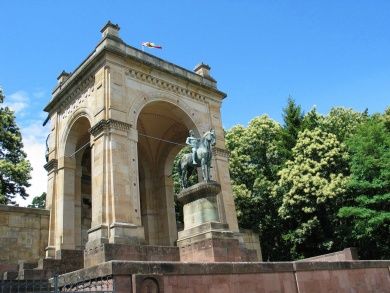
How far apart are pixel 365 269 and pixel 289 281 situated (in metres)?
3.85

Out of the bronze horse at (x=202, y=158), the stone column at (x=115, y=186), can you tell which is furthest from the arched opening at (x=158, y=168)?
the bronze horse at (x=202, y=158)

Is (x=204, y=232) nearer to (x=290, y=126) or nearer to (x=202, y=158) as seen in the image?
(x=202, y=158)

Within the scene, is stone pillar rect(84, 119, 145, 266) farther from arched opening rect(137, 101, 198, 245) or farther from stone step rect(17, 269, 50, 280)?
arched opening rect(137, 101, 198, 245)

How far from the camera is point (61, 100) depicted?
872 inches

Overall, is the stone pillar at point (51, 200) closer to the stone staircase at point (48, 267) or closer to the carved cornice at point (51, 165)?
the carved cornice at point (51, 165)

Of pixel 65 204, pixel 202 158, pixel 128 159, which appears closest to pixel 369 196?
pixel 202 158

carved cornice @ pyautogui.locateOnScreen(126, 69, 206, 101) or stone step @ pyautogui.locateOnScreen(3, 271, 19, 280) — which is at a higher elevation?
carved cornice @ pyautogui.locateOnScreen(126, 69, 206, 101)

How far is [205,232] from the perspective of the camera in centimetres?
1277

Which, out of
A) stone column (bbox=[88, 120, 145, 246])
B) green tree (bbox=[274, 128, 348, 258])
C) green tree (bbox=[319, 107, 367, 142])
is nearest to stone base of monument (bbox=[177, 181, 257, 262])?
stone column (bbox=[88, 120, 145, 246])

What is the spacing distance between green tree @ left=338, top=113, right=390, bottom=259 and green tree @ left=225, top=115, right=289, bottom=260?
5.60m

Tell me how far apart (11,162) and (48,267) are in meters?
11.8

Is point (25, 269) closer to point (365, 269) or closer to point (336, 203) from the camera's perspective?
point (365, 269)

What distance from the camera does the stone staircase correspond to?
14.5 m

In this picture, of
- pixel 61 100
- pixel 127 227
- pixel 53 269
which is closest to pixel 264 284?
pixel 127 227
